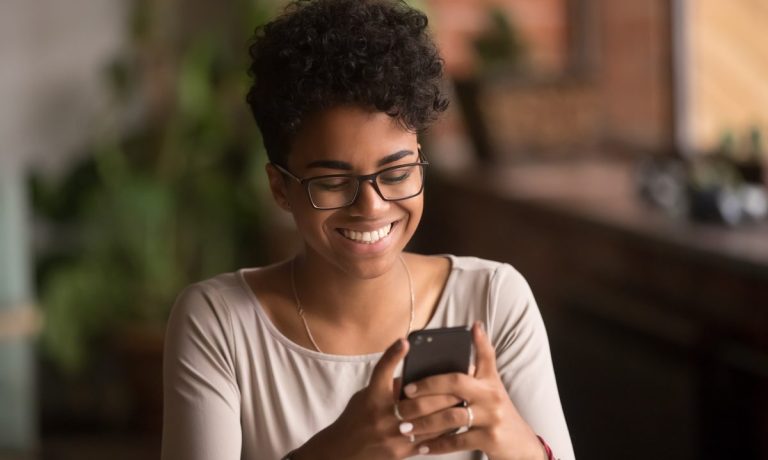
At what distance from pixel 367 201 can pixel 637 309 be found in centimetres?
190

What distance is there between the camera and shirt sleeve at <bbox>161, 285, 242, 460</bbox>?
48.0 inches

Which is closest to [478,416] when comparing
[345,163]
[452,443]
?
[452,443]

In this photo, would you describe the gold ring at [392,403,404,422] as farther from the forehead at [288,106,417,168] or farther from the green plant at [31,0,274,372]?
the green plant at [31,0,274,372]

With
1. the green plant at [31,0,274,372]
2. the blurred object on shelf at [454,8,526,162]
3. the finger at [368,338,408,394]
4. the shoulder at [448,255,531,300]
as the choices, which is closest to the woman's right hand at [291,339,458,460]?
the finger at [368,338,408,394]

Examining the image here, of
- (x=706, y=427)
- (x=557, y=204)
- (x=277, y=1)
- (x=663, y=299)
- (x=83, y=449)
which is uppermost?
(x=277, y=1)

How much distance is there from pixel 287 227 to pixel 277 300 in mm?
2761

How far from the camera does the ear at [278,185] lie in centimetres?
124

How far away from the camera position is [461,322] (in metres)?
1.31

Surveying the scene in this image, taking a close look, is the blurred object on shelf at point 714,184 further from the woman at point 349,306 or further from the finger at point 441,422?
the finger at point 441,422

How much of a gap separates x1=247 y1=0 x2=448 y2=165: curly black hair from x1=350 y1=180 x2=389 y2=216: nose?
0.25ft

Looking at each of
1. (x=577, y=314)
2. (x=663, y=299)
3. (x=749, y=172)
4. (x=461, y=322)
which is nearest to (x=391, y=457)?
(x=461, y=322)

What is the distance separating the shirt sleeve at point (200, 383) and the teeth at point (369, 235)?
0.66 ft

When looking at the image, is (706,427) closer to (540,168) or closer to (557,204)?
(557,204)

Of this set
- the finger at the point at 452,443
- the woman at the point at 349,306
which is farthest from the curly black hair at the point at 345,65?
the finger at the point at 452,443
